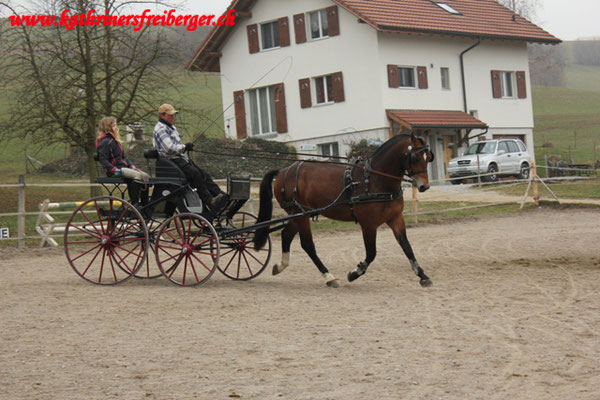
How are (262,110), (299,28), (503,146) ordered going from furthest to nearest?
(262,110) < (299,28) < (503,146)

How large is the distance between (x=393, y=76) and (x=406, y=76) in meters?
1.17

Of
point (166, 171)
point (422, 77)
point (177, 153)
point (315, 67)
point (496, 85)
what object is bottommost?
point (166, 171)

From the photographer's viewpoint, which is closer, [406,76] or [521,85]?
[406,76]

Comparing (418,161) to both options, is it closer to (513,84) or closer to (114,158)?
(114,158)

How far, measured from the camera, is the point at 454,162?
31969 mm

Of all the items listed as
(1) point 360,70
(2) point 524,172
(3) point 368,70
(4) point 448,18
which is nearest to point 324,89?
(1) point 360,70

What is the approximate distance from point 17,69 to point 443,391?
1811 cm

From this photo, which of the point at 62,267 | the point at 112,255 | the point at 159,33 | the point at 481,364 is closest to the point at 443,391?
the point at 481,364

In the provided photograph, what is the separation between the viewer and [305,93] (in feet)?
116

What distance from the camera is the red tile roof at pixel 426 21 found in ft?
109

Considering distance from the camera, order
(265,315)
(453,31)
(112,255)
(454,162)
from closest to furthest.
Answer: (265,315)
(112,255)
(454,162)
(453,31)

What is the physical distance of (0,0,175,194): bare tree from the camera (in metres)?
20.8

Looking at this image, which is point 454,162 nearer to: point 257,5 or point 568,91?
point 257,5

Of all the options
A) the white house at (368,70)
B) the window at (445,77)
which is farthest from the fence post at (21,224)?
the window at (445,77)
